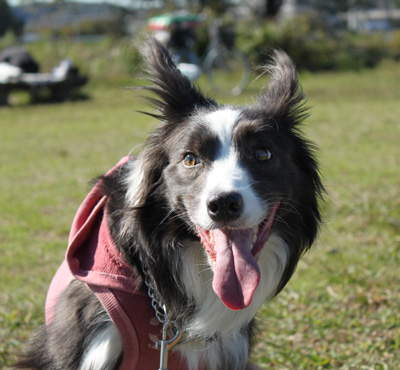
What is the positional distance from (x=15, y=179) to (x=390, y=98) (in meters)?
9.48

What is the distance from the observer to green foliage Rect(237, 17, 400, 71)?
18.7 metres

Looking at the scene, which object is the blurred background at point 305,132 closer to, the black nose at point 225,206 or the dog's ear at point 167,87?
the dog's ear at point 167,87

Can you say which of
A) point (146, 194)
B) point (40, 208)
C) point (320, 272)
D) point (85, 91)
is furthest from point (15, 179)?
point (85, 91)

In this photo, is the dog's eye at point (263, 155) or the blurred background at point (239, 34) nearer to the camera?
the dog's eye at point (263, 155)

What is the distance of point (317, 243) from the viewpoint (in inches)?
192

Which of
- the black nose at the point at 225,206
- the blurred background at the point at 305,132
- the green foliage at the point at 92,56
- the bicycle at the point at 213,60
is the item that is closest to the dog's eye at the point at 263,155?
the black nose at the point at 225,206

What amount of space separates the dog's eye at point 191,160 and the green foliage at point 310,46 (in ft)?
52.5

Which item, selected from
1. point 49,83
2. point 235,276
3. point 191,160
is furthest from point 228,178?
point 49,83

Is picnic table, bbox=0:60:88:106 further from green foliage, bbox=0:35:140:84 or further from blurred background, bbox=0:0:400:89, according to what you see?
green foliage, bbox=0:35:140:84

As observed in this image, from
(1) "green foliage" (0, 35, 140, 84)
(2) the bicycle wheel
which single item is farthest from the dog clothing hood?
(1) "green foliage" (0, 35, 140, 84)

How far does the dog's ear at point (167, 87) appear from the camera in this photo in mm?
2680

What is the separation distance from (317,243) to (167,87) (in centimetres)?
268

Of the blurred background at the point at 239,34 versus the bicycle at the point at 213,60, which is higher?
the bicycle at the point at 213,60

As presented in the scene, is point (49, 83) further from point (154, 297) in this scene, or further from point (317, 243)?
point (154, 297)
